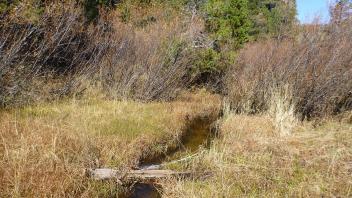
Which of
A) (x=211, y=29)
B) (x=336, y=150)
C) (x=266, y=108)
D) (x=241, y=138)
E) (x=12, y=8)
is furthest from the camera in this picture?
(x=211, y=29)

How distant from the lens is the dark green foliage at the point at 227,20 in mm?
18844

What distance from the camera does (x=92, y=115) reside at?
9.30 meters

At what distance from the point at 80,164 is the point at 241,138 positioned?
395 centimetres

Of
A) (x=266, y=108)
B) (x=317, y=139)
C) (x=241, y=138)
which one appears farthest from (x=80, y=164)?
(x=266, y=108)

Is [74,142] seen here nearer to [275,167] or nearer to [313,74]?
[275,167]

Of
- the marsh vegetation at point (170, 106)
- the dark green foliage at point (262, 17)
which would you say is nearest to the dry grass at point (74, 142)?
the marsh vegetation at point (170, 106)

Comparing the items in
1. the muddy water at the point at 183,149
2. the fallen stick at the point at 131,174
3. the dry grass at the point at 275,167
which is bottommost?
the muddy water at the point at 183,149

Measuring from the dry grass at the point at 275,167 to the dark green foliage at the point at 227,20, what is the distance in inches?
396

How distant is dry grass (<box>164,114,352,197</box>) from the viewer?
570 cm

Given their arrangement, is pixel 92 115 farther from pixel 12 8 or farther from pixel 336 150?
pixel 336 150

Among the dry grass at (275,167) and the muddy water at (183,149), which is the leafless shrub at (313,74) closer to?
the muddy water at (183,149)

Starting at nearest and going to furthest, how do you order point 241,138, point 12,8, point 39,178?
1. point 39,178
2. point 241,138
3. point 12,8

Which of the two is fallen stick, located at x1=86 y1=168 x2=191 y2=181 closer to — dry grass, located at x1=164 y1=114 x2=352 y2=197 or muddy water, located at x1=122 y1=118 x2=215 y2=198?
muddy water, located at x1=122 y1=118 x2=215 y2=198

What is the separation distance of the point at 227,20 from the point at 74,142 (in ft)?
51.1
